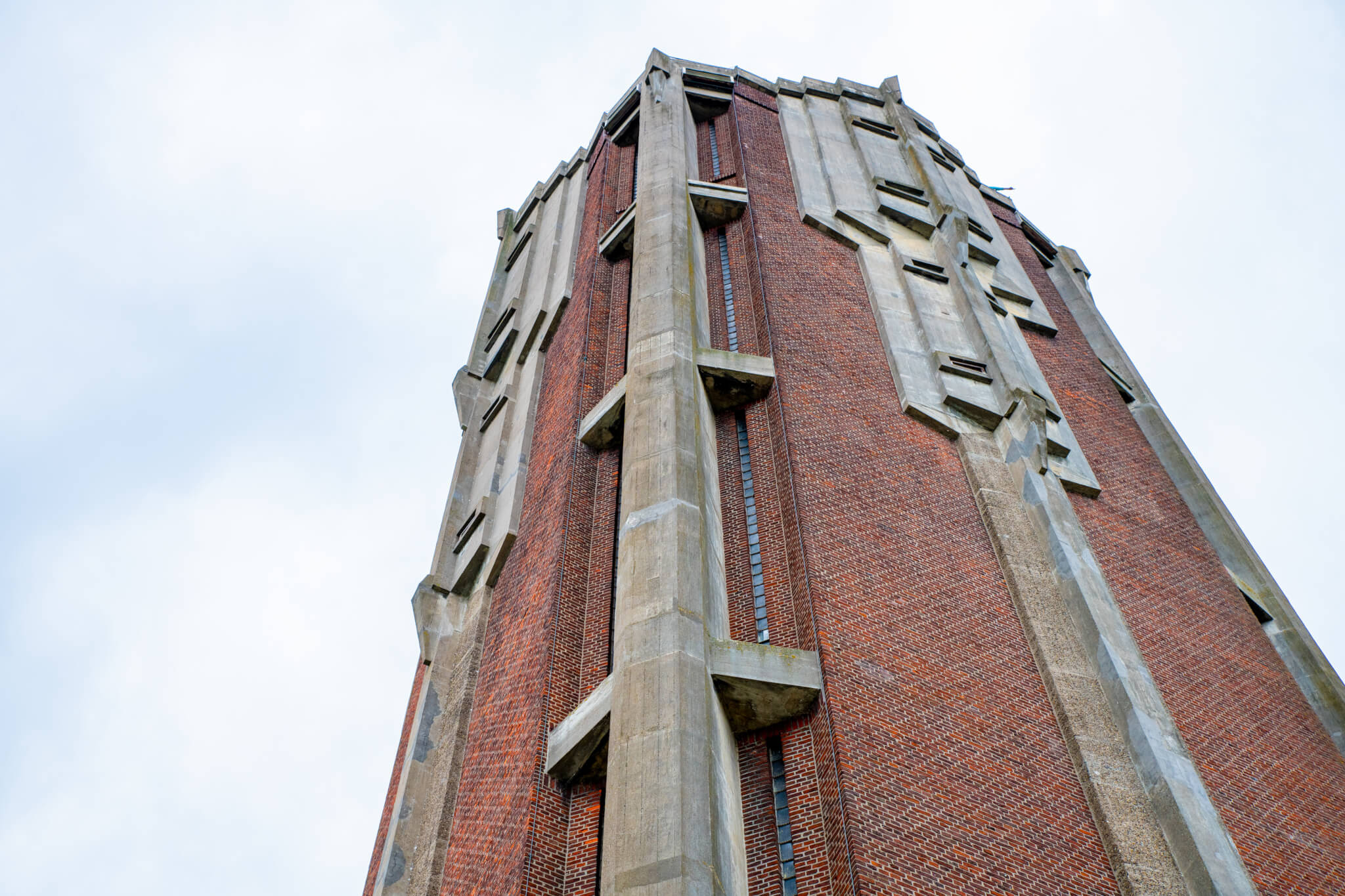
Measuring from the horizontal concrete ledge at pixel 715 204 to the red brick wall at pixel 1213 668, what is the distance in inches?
267

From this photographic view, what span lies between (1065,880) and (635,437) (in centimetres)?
752

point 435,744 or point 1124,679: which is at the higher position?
point 435,744

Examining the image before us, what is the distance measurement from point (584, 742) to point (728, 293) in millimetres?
10284

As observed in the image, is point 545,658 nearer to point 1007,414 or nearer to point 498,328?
point 1007,414

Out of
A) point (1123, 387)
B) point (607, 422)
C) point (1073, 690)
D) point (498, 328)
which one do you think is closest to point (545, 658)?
point (607, 422)

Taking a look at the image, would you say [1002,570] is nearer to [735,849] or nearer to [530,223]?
[735,849]

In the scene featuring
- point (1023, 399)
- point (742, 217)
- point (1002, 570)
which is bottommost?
point (1002, 570)

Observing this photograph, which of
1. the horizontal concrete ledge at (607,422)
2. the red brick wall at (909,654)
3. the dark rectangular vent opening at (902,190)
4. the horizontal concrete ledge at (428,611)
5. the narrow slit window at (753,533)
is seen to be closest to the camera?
the red brick wall at (909,654)

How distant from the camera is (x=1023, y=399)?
18.8 metres

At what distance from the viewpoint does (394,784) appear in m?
20.6

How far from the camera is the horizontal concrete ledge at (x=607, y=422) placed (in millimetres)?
18547

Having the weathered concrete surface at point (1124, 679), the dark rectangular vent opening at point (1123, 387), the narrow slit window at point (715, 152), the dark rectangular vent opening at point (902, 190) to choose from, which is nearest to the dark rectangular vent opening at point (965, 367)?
the weathered concrete surface at point (1124, 679)

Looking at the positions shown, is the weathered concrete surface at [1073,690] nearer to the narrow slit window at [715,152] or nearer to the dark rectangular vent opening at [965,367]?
the dark rectangular vent opening at [965,367]

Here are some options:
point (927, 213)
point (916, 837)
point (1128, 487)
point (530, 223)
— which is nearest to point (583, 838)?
point (916, 837)
